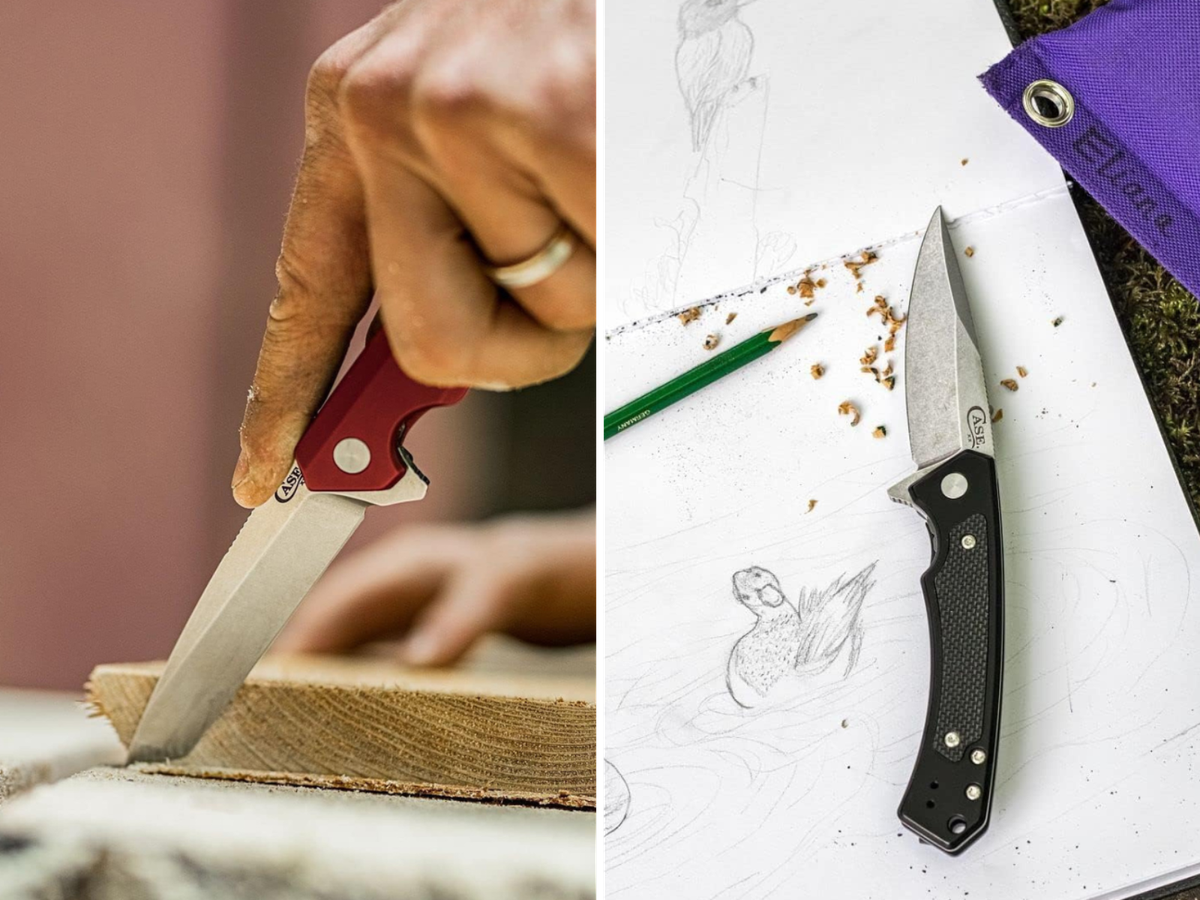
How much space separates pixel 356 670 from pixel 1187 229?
0.44 metres

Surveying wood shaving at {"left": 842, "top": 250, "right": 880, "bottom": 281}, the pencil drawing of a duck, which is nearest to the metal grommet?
wood shaving at {"left": 842, "top": 250, "right": 880, "bottom": 281}

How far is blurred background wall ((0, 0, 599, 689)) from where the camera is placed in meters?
0.40

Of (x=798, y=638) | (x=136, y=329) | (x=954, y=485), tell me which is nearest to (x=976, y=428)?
(x=954, y=485)

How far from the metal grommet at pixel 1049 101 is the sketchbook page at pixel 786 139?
0.02m

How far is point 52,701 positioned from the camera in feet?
1.32

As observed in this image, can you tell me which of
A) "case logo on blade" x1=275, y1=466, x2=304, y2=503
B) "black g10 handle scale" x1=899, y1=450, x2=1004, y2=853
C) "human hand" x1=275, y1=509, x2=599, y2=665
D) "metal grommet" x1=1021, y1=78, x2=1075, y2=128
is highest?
"case logo on blade" x1=275, y1=466, x2=304, y2=503

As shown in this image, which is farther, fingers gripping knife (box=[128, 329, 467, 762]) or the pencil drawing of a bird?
the pencil drawing of a bird

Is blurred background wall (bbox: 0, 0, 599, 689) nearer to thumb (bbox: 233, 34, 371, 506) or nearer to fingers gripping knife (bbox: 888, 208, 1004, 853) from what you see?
thumb (bbox: 233, 34, 371, 506)

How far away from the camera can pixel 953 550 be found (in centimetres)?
51

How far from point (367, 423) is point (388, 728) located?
Result: 12cm

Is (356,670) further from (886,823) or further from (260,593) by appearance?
(886,823)

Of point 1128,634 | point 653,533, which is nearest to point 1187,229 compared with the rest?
point 1128,634

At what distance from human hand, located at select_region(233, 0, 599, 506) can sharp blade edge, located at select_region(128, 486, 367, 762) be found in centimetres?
1

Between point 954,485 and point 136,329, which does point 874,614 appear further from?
point 136,329
